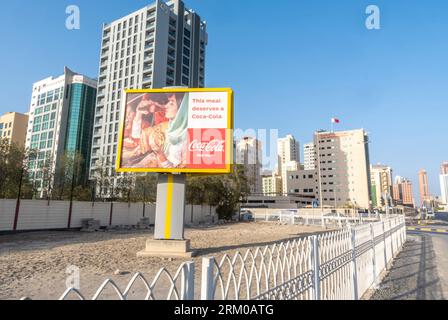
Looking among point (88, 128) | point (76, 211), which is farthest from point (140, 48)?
point (76, 211)

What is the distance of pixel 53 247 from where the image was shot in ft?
42.1

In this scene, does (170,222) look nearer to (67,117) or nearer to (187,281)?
(187,281)

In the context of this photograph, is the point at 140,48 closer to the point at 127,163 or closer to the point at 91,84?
the point at 91,84

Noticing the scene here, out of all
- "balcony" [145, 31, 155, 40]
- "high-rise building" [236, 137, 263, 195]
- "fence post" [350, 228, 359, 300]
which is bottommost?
"fence post" [350, 228, 359, 300]

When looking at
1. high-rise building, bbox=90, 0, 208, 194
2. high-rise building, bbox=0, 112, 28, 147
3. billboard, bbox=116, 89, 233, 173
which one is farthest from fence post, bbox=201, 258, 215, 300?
high-rise building, bbox=0, 112, 28, 147

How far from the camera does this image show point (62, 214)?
64.3ft

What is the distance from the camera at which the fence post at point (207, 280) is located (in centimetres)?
221

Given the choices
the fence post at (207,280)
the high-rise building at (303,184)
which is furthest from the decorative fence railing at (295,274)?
the high-rise building at (303,184)

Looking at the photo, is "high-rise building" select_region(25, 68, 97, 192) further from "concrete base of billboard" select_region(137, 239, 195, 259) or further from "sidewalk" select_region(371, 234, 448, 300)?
"sidewalk" select_region(371, 234, 448, 300)

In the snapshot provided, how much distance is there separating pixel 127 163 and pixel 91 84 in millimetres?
79732

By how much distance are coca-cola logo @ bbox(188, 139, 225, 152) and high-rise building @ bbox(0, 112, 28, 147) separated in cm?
10107

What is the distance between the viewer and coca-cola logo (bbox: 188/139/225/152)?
11.5 meters

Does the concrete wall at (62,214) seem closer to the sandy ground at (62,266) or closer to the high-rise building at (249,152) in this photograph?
the sandy ground at (62,266)

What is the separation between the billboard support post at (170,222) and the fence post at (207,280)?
9.32 m
